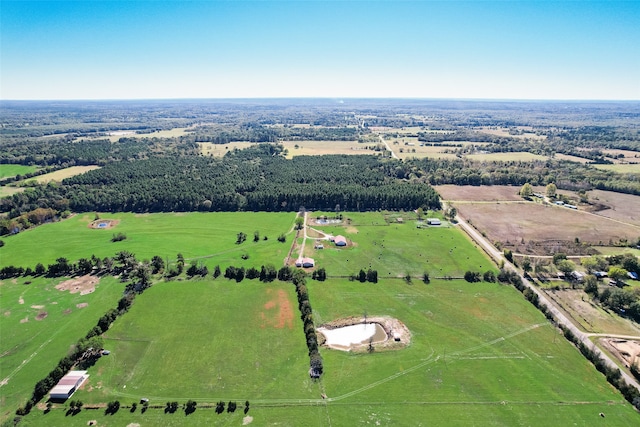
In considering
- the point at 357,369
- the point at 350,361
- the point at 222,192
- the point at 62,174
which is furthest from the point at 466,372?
the point at 62,174

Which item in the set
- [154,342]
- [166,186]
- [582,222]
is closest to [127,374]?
[154,342]

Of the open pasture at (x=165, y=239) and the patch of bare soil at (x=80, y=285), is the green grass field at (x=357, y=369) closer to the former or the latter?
the patch of bare soil at (x=80, y=285)

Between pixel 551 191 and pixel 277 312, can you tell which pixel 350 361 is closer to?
pixel 277 312

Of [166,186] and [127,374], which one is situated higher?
[166,186]

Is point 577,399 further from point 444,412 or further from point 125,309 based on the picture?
point 125,309

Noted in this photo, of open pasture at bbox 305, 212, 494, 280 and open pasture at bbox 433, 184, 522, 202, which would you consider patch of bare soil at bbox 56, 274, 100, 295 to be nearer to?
open pasture at bbox 305, 212, 494, 280

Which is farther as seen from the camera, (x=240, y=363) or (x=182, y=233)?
(x=182, y=233)

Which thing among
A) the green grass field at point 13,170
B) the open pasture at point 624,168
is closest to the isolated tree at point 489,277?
the open pasture at point 624,168
